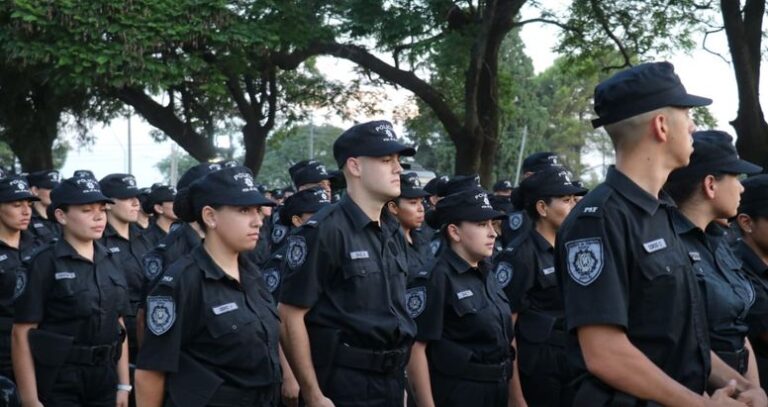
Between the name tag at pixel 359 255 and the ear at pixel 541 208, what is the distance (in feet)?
7.28

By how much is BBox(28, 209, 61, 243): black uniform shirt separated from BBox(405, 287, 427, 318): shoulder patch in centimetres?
451

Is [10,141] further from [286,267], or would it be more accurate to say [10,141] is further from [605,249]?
[605,249]

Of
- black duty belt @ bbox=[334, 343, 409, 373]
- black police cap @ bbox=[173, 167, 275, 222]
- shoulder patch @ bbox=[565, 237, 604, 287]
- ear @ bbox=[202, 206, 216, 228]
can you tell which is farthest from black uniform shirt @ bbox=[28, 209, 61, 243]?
shoulder patch @ bbox=[565, 237, 604, 287]

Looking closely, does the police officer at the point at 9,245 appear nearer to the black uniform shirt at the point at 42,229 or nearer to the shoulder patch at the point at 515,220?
the black uniform shirt at the point at 42,229

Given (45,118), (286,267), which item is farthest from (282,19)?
(286,267)

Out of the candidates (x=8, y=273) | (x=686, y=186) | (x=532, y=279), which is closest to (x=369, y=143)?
(x=686, y=186)

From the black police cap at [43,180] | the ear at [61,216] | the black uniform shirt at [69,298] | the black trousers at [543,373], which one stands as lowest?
the black trousers at [543,373]

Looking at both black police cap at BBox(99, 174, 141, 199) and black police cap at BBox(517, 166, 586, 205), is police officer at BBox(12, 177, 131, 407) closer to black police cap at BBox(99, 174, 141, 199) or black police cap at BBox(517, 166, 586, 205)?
black police cap at BBox(99, 174, 141, 199)

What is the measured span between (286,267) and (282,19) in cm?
1381

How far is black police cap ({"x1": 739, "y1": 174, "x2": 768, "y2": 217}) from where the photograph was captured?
5.85m

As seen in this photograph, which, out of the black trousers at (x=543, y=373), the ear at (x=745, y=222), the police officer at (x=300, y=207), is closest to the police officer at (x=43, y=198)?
the police officer at (x=300, y=207)

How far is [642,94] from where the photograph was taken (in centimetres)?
368

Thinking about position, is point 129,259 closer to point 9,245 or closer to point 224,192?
point 9,245

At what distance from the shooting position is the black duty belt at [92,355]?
6703 millimetres
